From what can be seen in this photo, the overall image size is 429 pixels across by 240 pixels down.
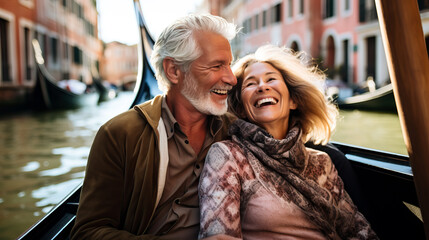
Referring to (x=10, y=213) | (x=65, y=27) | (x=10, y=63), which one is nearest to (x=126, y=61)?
(x=65, y=27)

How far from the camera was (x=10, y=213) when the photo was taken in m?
2.38

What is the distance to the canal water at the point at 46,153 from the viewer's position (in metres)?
2.47

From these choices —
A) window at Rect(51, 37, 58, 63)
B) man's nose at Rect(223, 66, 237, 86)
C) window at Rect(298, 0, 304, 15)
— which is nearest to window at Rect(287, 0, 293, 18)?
window at Rect(298, 0, 304, 15)

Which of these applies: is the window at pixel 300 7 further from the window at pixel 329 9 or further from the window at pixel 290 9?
the window at pixel 329 9

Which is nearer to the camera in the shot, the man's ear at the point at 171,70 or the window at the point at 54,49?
the man's ear at the point at 171,70

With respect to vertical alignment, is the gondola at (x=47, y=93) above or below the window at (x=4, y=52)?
below

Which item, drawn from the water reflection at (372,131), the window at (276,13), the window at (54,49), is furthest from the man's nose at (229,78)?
the window at (276,13)

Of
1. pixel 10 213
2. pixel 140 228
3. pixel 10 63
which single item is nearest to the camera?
pixel 140 228

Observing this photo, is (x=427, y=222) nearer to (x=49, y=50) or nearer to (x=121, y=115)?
(x=121, y=115)

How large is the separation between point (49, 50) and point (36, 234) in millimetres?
12151

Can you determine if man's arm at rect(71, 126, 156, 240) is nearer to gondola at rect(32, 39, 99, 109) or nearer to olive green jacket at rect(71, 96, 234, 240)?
olive green jacket at rect(71, 96, 234, 240)

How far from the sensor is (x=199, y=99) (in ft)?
3.77

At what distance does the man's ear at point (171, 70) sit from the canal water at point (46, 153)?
4.72 feet

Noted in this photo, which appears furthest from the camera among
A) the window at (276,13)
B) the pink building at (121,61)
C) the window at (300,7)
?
the pink building at (121,61)
